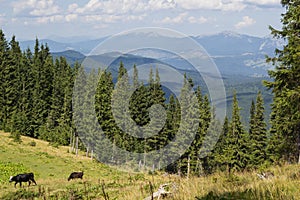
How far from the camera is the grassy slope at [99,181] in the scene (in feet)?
21.3

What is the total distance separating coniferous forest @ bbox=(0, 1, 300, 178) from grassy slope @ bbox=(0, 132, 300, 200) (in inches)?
297

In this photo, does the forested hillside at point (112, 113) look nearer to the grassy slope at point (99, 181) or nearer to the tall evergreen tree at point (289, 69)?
the grassy slope at point (99, 181)

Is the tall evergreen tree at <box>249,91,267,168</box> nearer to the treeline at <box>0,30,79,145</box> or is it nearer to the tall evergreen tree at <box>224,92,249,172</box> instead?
the tall evergreen tree at <box>224,92,249,172</box>

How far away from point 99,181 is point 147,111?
43106 mm

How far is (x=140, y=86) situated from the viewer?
51.7 meters

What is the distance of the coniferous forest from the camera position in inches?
892

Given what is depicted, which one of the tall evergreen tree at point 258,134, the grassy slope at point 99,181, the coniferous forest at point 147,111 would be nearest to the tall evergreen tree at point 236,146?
the coniferous forest at point 147,111

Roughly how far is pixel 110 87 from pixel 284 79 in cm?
3961

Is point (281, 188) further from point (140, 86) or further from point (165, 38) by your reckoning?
point (140, 86)

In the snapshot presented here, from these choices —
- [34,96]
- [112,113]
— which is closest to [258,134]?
[112,113]

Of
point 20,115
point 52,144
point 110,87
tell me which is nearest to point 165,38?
point 110,87

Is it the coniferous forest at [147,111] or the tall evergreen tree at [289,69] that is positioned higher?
the tall evergreen tree at [289,69]

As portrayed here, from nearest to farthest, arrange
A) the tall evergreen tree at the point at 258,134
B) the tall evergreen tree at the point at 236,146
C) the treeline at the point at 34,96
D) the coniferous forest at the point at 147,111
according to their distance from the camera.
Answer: the coniferous forest at the point at 147,111 → the tall evergreen tree at the point at 236,146 → the tall evergreen tree at the point at 258,134 → the treeline at the point at 34,96

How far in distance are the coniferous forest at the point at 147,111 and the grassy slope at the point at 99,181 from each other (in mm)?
7551
